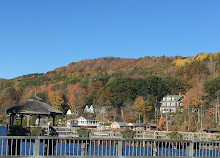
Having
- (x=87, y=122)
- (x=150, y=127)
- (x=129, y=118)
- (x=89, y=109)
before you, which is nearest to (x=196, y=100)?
(x=150, y=127)

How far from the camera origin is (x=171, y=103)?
88.8m

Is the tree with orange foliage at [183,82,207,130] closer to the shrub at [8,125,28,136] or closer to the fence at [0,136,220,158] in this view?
the fence at [0,136,220,158]

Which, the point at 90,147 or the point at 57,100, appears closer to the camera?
the point at 90,147

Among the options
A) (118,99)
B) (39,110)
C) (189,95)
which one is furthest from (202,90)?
(39,110)

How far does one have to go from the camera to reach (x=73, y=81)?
160 meters

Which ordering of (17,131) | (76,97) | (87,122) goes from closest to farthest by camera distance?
(17,131), (87,122), (76,97)

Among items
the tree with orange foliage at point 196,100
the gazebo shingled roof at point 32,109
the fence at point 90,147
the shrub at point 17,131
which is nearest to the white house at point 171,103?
the tree with orange foliage at point 196,100

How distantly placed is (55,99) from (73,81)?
1637 inches

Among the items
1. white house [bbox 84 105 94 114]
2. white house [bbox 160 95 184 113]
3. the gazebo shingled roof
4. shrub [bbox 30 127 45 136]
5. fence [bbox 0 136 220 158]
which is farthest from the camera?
white house [bbox 84 105 94 114]

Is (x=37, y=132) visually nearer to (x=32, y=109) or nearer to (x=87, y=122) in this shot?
(x=32, y=109)

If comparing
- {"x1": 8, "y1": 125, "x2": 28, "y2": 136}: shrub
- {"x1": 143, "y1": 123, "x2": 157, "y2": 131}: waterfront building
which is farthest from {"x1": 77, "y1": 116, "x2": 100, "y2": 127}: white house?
{"x1": 8, "y1": 125, "x2": 28, "y2": 136}: shrub

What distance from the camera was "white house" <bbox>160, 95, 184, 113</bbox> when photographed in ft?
287

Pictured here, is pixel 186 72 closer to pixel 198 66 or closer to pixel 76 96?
pixel 198 66

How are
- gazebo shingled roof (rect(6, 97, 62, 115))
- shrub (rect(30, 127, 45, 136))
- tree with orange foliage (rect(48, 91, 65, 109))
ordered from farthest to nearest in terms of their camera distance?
tree with orange foliage (rect(48, 91, 65, 109))
gazebo shingled roof (rect(6, 97, 62, 115))
shrub (rect(30, 127, 45, 136))
